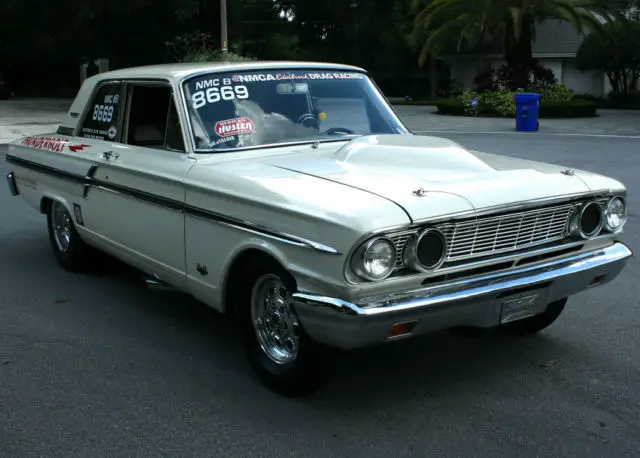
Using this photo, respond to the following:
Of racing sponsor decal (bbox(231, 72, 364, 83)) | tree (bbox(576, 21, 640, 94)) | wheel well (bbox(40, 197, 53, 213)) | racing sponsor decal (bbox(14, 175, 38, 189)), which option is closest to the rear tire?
racing sponsor decal (bbox(231, 72, 364, 83))

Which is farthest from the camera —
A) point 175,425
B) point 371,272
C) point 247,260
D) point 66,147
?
point 66,147

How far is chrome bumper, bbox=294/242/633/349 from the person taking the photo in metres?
3.60

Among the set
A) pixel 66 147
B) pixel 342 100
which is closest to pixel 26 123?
pixel 66 147

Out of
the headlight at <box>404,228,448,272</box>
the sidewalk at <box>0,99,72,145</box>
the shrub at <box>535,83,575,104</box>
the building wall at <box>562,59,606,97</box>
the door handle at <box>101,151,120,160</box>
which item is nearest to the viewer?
the headlight at <box>404,228,448,272</box>

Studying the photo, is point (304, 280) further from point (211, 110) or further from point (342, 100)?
point (342, 100)

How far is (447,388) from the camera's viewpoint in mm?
4316

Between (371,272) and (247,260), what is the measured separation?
0.90m

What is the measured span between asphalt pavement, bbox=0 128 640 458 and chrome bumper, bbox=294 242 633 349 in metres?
0.48

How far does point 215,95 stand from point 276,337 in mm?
1608

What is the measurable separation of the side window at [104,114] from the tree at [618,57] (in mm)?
29145

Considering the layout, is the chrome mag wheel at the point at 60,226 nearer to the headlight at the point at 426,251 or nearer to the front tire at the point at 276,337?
the front tire at the point at 276,337

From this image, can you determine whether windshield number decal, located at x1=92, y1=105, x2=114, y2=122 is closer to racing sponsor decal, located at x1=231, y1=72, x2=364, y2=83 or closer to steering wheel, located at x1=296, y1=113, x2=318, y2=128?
racing sponsor decal, located at x1=231, y1=72, x2=364, y2=83

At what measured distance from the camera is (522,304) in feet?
13.3

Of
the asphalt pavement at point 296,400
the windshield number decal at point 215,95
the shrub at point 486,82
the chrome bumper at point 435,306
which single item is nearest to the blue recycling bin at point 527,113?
the shrub at point 486,82
